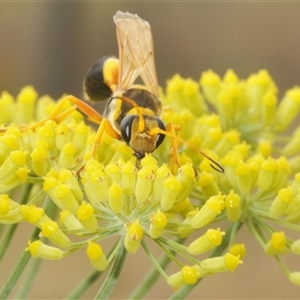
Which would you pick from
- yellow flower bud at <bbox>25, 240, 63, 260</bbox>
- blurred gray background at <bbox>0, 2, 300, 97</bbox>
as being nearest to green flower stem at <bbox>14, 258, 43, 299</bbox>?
yellow flower bud at <bbox>25, 240, 63, 260</bbox>

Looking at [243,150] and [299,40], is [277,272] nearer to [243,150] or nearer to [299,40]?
[299,40]

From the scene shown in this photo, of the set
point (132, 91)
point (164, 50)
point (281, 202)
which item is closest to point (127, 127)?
point (132, 91)

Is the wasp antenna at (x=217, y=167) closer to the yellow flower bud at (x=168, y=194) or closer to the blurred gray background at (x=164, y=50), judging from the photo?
the yellow flower bud at (x=168, y=194)

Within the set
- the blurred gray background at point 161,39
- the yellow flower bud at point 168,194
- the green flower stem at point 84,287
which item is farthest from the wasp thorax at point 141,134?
the blurred gray background at point 161,39

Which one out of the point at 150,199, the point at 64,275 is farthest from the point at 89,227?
the point at 64,275

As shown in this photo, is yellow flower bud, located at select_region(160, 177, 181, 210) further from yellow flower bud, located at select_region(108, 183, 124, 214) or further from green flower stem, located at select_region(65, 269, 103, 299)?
green flower stem, located at select_region(65, 269, 103, 299)
